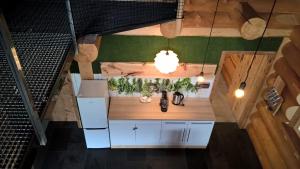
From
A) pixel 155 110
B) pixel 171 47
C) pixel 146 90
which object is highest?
pixel 171 47

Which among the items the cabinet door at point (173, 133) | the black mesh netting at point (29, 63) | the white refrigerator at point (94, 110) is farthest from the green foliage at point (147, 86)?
the black mesh netting at point (29, 63)

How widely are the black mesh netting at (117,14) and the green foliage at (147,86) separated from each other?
4.96 feet

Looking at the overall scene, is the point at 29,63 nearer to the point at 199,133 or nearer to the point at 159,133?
the point at 159,133

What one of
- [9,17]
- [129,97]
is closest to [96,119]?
[129,97]

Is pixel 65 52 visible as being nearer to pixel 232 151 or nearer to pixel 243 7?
pixel 243 7

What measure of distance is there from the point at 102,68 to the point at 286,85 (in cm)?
318

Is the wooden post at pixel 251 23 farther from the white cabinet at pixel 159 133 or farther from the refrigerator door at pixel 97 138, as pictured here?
the refrigerator door at pixel 97 138

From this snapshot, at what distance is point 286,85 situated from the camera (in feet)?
13.9

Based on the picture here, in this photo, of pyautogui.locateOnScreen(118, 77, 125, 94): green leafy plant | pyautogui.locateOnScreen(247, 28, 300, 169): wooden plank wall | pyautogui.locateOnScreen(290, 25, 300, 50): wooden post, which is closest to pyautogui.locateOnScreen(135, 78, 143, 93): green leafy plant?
pyautogui.locateOnScreen(118, 77, 125, 94): green leafy plant

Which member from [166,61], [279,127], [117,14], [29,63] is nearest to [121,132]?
[166,61]

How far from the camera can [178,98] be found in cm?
493

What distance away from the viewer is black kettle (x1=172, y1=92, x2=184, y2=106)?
4.90 metres

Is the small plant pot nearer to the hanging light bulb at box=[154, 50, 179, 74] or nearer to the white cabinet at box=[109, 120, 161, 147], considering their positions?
the white cabinet at box=[109, 120, 161, 147]

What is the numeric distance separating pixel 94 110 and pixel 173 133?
157 cm
